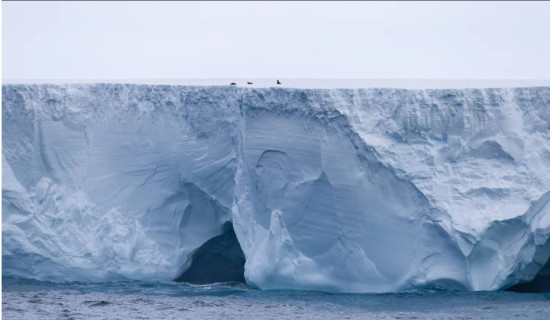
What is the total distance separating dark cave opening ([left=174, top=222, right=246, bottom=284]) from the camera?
1059cm

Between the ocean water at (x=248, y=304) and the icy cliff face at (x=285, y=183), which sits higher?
the icy cliff face at (x=285, y=183)

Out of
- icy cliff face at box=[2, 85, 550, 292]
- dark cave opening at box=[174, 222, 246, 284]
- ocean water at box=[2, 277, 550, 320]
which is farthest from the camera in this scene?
dark cave opening at box=[174, 222, 246, 284]

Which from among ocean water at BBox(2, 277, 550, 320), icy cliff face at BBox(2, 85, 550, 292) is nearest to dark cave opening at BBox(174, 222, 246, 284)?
icy cliff face at BBox(2, 85, 550, 292)

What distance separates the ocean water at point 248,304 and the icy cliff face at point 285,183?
235mm

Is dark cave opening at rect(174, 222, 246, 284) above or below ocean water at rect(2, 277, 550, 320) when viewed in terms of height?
above

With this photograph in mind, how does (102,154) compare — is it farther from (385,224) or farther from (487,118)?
(487,118)

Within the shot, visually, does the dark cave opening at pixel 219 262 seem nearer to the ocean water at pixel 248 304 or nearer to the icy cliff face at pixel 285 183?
the icy cliff face at pixel 285 183

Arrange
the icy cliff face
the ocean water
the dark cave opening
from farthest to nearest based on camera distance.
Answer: the dark cave opening, the icy cliff face, the ocean water

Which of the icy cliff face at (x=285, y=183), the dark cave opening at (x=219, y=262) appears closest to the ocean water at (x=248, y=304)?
the icy cliff face at (x=285, y=183)

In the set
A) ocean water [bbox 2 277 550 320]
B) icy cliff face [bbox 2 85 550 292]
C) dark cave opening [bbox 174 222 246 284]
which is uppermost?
icy cliff face [bbox 2 85 550 292]

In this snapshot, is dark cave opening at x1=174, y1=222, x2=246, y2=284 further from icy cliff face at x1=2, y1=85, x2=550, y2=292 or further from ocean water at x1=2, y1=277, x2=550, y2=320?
ocean water at x1=2, y1=277, x2=550, y2=320

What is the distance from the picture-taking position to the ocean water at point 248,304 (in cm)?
866

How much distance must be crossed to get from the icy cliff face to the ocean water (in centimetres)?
24

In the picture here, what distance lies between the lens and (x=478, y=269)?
927 cm
